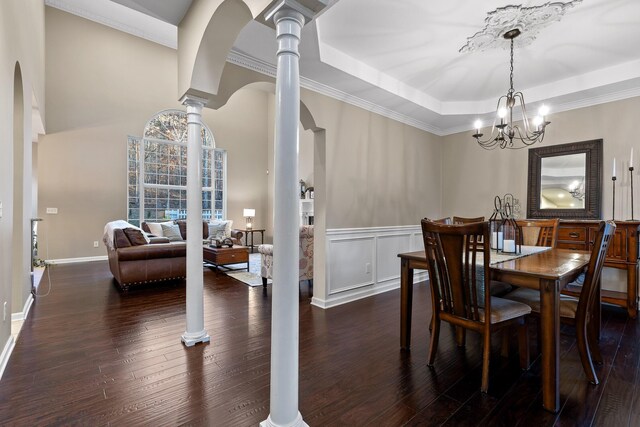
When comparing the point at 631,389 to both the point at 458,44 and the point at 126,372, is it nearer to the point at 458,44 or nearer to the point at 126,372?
the point at 458,44

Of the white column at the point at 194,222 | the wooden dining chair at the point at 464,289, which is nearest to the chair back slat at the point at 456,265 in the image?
the wooden dining chair at the point at 464,289

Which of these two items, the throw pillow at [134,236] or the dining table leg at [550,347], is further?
the throw pillow at [134,236]

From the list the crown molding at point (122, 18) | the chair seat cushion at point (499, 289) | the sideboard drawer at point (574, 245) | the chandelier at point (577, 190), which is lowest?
the chair seat cushion at point (499, 289)

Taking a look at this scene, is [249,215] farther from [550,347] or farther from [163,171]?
[550,347]

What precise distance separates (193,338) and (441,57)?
3.67m

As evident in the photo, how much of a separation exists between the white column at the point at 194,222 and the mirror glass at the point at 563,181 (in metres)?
4.39

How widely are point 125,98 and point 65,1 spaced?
188 cm

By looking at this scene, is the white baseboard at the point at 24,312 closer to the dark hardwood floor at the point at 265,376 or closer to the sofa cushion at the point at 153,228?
the dark hardwood floor at the point at 265,376

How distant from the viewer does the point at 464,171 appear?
5.12 m

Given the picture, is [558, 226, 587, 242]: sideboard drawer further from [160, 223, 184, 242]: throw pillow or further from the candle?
[160, 223, 184, 242]: throw pillow

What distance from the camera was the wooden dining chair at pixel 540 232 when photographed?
3201mm

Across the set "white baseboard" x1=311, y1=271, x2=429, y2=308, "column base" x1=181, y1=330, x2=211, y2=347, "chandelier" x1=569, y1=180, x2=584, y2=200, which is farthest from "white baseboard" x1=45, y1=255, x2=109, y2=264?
"chandelier" x1=569, y1=180, x2=584, y2=200

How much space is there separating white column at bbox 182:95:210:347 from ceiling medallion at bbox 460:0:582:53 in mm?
2582

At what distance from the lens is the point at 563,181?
4.06 metres
